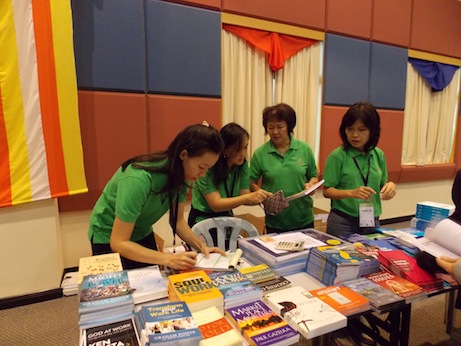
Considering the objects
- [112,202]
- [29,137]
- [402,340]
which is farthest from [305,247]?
[29,137]

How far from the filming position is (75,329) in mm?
2016

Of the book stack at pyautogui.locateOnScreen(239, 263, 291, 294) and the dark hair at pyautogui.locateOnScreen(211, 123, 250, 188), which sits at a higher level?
the dark hair at pyautogui.locateOnScreen(211, 123, 250, 188)

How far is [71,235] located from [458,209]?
2.60m

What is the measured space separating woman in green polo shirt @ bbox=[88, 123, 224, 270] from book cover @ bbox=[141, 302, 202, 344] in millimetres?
293

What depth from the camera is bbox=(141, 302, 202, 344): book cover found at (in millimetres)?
773

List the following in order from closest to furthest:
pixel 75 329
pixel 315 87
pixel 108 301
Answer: pixel 108 301 < pixel 75 329 < pixel 315 87

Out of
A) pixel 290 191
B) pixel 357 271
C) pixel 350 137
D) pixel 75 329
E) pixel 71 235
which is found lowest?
pixel 75 329

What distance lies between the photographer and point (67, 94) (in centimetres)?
227

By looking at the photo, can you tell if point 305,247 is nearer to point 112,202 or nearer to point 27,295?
point 112,202

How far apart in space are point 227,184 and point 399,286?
987mm

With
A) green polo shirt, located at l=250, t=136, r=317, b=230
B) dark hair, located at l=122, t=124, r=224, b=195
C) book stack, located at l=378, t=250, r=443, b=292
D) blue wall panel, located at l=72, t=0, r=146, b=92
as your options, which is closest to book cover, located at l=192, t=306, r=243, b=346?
dark hair, located at l=122, t=124, r=224, b=195

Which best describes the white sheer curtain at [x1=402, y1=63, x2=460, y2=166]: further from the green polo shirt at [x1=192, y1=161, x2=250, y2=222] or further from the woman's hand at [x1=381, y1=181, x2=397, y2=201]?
the green polo shirt at [x1=192, y1=161, x2=250, y2=222]

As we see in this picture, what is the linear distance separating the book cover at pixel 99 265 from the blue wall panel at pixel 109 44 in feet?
5.46

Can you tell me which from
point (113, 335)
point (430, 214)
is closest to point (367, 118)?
point (430, 214)
